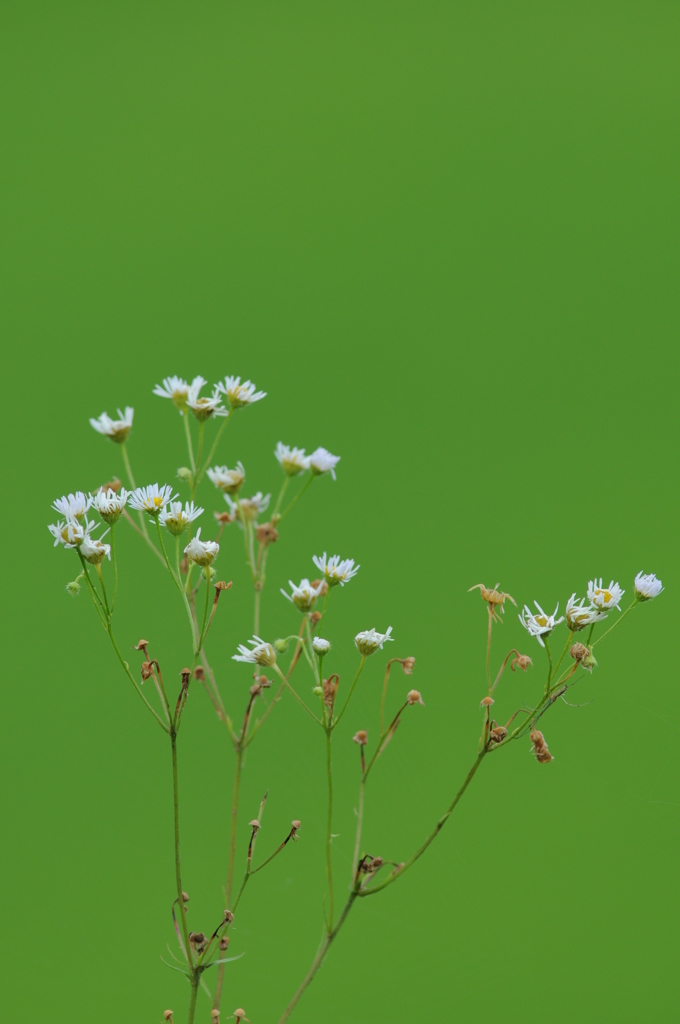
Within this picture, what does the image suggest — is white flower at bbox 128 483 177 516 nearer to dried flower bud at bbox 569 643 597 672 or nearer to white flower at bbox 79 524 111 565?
white flower at bbox 79 524 111 565

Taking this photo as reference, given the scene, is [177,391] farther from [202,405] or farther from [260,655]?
[260,655]

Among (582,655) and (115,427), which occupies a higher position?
(115,427)

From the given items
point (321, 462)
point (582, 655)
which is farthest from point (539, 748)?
point (321, 462)

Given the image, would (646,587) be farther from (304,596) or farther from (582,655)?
(304,596)

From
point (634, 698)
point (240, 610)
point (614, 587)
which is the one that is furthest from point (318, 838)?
point (614, 587)

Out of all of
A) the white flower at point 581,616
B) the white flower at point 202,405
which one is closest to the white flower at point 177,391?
the white flower at point 202,405

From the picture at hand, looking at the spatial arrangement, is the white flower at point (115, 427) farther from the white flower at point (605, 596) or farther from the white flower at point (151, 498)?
the white flower at point (605, 596)
